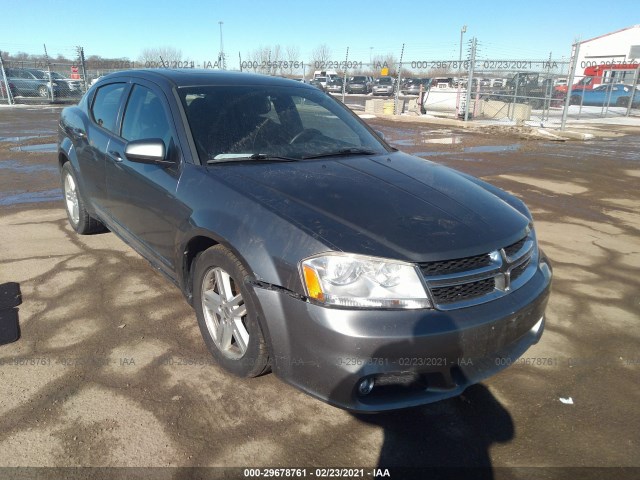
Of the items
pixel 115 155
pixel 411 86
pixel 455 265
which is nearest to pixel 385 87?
pixel 411 86

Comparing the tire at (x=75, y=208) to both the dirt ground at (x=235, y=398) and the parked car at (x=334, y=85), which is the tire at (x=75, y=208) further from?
the parked car at (x=334, y=85)

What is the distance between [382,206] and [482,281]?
0.62 metres

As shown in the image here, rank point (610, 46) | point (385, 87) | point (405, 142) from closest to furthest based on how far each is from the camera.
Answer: point (405, 142) → point (385, 87) → point (610, 46)

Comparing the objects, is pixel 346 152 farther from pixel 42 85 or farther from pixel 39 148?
pixel 42 85

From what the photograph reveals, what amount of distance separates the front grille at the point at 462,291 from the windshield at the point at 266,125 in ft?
4.53

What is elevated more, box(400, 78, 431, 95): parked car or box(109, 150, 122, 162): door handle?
box(400, 78, 431, 95): parked car

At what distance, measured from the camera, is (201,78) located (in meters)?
3.46

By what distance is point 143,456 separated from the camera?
85.1 inches

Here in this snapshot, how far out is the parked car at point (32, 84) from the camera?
934 inches

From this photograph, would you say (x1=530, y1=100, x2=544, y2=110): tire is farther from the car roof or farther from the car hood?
the car hood

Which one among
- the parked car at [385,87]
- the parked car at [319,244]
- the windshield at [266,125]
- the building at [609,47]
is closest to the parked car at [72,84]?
the parked car at [385,87]

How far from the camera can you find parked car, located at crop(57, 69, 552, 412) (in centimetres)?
207

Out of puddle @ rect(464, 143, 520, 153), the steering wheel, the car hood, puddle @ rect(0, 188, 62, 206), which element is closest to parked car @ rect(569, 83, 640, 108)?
puddle @ rect(464, 143, 520, 153)

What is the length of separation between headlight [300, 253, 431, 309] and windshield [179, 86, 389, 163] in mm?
1171
